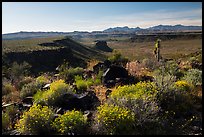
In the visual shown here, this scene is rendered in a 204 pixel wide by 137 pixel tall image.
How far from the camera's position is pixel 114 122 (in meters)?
8.16

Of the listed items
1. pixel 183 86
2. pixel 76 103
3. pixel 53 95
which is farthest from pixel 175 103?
pixel 53 95

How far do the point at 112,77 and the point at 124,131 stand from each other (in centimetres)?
763

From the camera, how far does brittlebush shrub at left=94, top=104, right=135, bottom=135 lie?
26.6 ft

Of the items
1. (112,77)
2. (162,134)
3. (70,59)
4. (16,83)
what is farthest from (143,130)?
(70,59)

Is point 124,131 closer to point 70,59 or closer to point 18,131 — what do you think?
point 18,131

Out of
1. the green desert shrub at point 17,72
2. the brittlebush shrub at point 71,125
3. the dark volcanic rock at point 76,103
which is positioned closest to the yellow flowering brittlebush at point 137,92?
the dark volcanic rock at point 76,103

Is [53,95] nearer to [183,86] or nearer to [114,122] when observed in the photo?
[114,122]

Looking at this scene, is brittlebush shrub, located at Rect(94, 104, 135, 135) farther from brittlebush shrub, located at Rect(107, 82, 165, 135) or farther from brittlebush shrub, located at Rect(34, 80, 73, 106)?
brittlebush shrub, located at Rect(34, 80, 73, 106)

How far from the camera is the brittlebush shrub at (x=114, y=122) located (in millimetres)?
8102

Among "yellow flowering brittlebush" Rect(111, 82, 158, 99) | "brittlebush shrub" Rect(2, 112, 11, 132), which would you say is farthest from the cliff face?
"yellow flowering brittlebush" Rect(111, 82, 158, 99)

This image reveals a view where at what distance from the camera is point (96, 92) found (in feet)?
43.8

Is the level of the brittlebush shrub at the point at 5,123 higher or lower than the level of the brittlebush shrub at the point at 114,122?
lower

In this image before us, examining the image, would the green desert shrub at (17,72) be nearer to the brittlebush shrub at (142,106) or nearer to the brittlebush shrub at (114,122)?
the brittlebush shrub at (142,106)

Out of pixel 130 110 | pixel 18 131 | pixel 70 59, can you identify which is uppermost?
pixel 130 110
